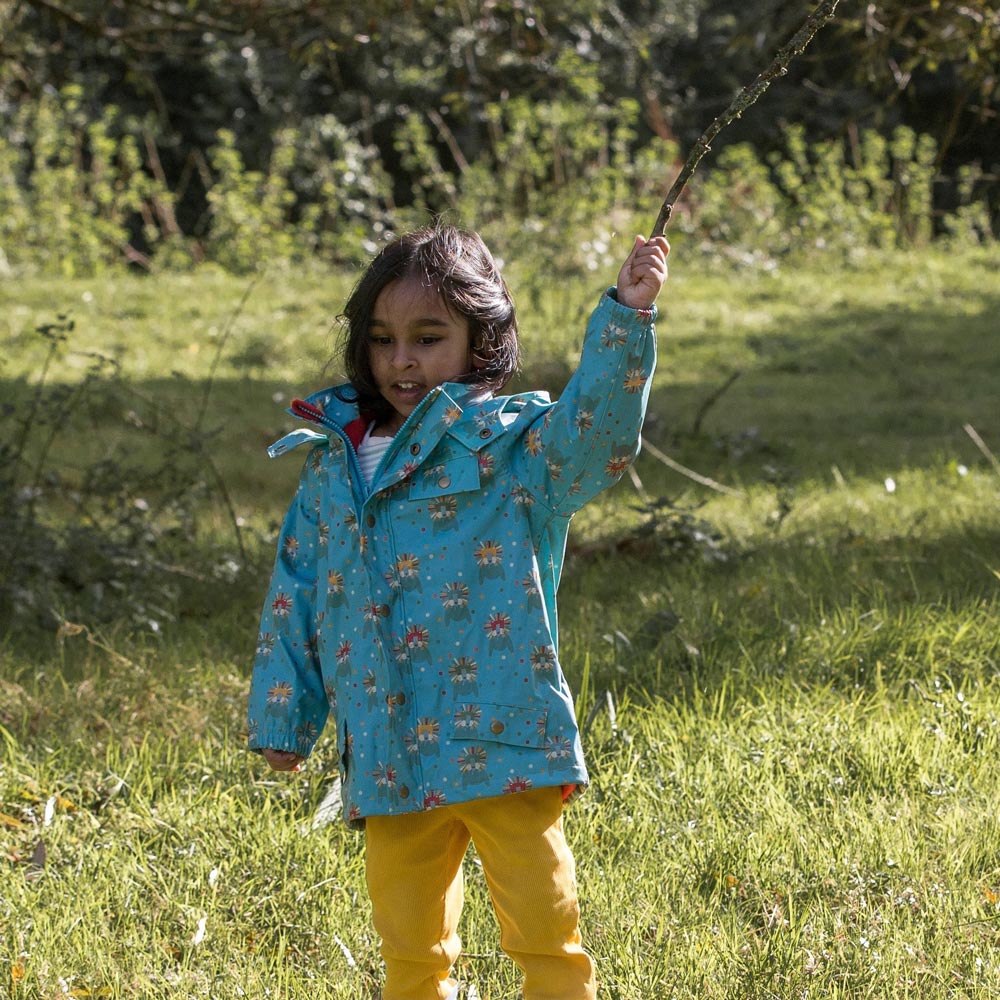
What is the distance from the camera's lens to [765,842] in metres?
2.93

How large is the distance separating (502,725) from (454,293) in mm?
748

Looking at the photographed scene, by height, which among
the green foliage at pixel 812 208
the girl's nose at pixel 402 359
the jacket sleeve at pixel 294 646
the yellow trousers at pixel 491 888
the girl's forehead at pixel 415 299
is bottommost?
the green foliage at pixel 812 208

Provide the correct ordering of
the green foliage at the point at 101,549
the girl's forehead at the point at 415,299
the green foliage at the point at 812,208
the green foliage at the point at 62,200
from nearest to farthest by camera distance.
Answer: the girl's forehead at the point at 415,299
the green foliage at the point at 101,549
the green foliage at the point at 62,200
the green foliage at the point at 812,208

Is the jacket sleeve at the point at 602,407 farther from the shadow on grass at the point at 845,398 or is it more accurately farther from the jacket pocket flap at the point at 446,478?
the shadow on grass at the point at 845,398

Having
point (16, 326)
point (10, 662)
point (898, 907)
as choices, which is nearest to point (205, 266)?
point (16, 326)

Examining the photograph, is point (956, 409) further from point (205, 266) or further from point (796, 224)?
point (205, 266)

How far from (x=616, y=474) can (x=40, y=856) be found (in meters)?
1.72

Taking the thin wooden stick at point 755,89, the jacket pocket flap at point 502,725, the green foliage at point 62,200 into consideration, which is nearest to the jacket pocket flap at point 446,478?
the jacket pocket flap at point 502,725

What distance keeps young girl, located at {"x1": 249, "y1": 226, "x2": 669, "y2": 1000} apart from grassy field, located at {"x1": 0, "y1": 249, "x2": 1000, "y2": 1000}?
44cm

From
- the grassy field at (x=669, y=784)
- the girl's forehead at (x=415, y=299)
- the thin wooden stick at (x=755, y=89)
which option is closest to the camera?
the thin wooden stick at (x=755, y=89)

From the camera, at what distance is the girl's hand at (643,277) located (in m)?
2.04

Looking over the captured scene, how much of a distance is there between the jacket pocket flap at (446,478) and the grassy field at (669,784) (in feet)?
3.37

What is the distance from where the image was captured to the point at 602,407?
2074 millimetres

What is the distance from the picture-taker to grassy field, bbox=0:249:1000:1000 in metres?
2.64
